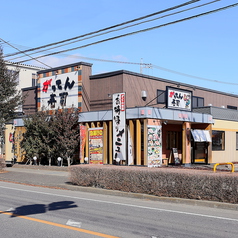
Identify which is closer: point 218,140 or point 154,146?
point 154,146

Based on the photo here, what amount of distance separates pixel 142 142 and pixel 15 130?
12.3 m

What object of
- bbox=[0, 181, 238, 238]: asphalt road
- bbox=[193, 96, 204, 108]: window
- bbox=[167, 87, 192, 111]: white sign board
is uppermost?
bbox=[193, 96, 204, 108]: window

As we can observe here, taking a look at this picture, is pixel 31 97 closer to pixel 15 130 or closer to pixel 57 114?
pixel 15 130

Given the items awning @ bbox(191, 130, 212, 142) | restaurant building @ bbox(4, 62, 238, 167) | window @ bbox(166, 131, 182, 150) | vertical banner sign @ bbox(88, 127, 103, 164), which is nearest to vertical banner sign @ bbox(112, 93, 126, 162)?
restaurant building @ bbox(4, 62, 238, 167)

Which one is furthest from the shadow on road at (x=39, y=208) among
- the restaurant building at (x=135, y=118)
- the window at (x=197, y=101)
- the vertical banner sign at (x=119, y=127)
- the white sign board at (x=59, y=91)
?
the window at (x=197, y=101)

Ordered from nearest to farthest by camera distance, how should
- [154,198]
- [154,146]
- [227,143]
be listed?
[154,198]
[154,146]
[227,143]

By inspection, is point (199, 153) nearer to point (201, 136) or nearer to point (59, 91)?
point (201, 136)

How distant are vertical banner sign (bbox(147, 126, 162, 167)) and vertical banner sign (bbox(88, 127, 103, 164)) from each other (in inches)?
140

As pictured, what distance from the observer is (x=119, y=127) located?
886 inches

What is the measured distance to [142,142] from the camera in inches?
914

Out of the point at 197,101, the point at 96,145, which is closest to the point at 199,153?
the point at 197,101

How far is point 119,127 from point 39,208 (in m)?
12.4

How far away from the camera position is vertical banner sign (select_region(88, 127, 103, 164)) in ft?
79.0

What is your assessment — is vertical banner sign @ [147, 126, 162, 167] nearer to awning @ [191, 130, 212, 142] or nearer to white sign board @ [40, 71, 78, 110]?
awning @ [191, 130, 212, 142]
